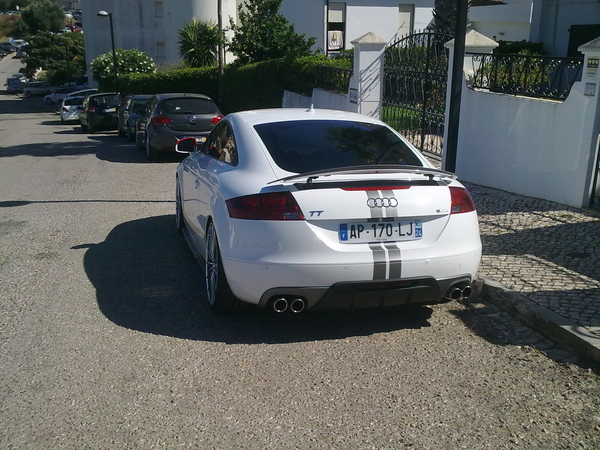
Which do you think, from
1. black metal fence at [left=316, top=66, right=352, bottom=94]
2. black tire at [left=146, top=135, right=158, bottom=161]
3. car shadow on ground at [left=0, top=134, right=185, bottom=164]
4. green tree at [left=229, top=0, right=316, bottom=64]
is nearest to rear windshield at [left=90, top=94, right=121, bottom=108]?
car shadow on ground at [left=0, top=134, right=185, bottom=164]

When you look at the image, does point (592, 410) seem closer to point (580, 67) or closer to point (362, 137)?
point (362, 137)

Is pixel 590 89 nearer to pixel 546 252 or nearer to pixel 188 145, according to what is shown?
pixel 546 252

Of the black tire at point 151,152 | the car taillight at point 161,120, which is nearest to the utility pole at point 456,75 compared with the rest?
the car taillight at point 161,120

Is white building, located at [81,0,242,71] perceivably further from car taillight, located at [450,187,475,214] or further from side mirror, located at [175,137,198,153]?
car taillight, located at [450,187,475,214]

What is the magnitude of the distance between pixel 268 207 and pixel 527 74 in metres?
5.90

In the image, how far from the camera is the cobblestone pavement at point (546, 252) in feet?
17.8

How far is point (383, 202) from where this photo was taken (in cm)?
473

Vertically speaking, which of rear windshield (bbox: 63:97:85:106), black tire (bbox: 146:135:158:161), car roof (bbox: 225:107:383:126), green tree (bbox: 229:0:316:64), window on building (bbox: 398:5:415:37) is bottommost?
rear windshield (bbox: 63:97:85:106)

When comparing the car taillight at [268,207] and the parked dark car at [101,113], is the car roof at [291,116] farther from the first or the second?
the parked dark car at [101,113]

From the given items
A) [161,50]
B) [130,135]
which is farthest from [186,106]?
[161,50]

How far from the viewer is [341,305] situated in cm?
479

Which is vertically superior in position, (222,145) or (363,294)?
(222,145)

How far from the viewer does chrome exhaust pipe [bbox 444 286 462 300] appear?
500cm

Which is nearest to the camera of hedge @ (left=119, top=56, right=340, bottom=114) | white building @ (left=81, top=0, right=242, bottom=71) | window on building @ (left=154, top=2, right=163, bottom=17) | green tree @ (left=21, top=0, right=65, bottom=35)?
hedge @ (left=119, top=56, right=340, bottom=114)
